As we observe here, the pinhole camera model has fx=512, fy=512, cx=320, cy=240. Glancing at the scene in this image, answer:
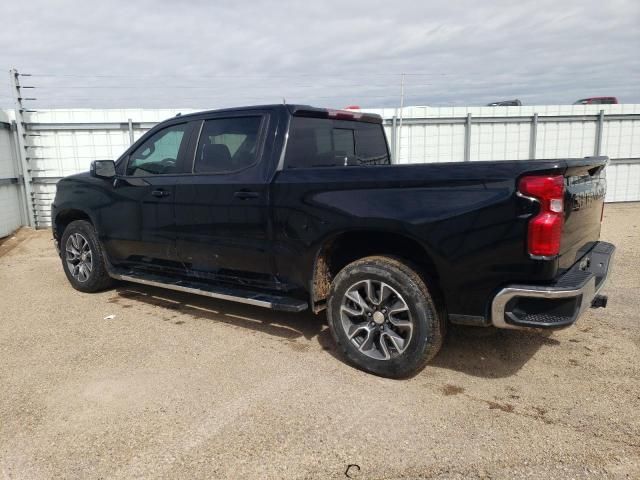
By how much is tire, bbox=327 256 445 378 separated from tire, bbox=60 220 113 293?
3.18 m

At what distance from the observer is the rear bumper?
2.93m

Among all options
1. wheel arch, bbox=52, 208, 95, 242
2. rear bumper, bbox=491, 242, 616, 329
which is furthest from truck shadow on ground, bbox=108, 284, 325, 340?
rear bumper, bbox=491, 242, 616, 329

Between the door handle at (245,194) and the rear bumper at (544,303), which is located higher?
the door handle at (245,194)

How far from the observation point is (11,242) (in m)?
9.65

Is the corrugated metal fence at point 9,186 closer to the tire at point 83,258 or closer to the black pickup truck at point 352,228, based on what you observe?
the tire at point 83,258

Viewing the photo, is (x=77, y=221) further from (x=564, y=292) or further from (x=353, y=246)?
(x=564, y=292)

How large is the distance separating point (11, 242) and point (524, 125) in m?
11.9

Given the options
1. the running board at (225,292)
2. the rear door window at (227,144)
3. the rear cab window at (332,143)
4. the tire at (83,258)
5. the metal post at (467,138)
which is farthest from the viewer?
the metal post at (467,138)

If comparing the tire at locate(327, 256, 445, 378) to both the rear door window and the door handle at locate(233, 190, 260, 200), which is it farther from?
the rear door window

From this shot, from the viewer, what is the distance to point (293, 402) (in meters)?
3.24

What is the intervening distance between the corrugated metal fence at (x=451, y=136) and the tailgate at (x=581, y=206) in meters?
8.15

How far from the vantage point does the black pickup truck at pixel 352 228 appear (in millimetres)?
3000

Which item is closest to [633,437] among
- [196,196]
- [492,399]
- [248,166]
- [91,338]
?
[492,399]

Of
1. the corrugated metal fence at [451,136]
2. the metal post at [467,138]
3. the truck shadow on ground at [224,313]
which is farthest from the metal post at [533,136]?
the truck shadow on ground at [224,313]
